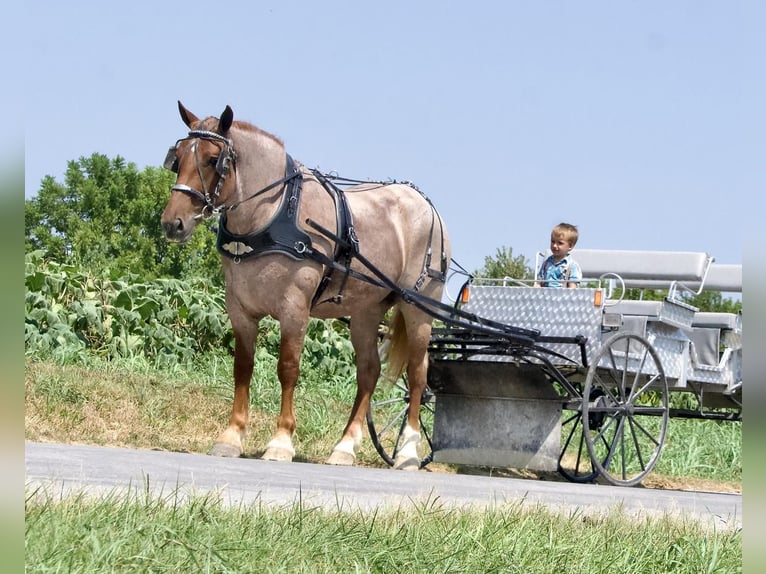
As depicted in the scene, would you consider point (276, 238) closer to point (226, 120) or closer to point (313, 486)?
point (226, 120)

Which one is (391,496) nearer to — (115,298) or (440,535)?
(440,535)

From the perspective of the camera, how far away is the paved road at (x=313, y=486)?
530 cm

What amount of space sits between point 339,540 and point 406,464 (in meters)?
5.46

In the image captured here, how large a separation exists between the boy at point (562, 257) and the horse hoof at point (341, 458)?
250 cm

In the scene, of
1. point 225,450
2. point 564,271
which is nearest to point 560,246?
point 564,271

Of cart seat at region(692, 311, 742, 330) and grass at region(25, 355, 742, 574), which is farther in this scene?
cart seat at region(692, 311, 742, 330)

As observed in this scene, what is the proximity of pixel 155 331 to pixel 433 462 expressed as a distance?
4.82 metres

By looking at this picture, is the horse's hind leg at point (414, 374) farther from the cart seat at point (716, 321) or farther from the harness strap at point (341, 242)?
the cart seat at point (716, 321)

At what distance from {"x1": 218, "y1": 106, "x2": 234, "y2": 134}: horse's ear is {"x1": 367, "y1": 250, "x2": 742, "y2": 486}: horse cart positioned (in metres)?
2.52

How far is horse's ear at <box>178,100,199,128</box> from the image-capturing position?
8.31m

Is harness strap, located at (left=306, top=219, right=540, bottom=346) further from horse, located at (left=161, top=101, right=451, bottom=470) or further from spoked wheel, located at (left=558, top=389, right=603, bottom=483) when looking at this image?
spoked wheel, located at (left=558, top=389, right=603, bottom=483)

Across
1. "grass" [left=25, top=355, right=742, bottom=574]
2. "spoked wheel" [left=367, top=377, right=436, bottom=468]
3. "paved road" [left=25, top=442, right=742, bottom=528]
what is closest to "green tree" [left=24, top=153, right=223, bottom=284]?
"spoked wheel" [left=367, top=377, right=436, bottom=468]
